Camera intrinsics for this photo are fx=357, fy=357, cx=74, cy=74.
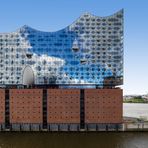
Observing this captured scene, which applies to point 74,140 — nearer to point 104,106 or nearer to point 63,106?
point 63,106

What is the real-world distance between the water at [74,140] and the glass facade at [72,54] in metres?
18.4

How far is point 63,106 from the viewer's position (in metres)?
104

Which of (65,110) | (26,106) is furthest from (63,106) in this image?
(26,106)

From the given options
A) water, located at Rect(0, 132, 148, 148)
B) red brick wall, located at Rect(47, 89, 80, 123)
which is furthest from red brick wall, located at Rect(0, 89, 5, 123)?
red brick wall, located at Rect(47, 89, 80, 123)

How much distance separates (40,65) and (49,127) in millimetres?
19518

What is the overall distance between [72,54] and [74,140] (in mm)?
30812

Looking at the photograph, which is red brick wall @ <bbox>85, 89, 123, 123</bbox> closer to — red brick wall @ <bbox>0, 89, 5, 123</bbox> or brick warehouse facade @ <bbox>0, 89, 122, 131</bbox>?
brick warehouse facade @ <bbox>0, 89, 122, 131</bbox>

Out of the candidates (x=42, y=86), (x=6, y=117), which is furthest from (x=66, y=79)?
(x=6, y=117)

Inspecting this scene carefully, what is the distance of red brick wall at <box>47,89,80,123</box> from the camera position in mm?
104188

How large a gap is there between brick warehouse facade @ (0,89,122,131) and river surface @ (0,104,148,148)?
4646 millimetres

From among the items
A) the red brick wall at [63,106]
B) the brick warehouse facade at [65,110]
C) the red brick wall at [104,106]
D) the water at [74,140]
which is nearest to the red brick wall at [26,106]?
the brick warehouse facade at [65,110]

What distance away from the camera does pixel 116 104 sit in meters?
105

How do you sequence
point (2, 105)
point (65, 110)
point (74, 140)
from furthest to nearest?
point (2, 105) < point (65, 110) < point (74, 140)

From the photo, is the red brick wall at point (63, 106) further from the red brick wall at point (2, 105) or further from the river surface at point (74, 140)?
the red brick wall at point (2, 105)
